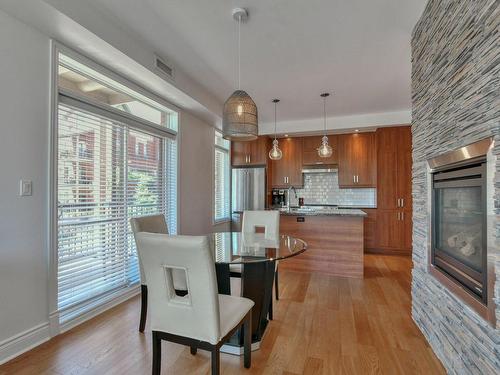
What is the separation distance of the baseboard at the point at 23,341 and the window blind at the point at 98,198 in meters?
0.22

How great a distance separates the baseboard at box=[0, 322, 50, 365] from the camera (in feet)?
6.06

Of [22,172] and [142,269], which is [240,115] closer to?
[142,269]

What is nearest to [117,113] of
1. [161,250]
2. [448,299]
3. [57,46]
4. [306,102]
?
[57,46]

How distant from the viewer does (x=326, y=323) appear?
7.93ft

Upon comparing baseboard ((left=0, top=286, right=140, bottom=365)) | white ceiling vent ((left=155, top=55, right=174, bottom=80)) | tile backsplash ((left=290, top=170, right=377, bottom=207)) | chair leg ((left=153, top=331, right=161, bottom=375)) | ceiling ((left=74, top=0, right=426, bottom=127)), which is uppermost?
ceiling ((left=74, top=0, right=426, bottom=127))

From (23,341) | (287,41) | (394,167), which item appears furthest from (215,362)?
(394,167)

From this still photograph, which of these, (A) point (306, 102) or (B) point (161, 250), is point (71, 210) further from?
(A) point (306, 102)

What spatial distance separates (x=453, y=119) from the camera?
66.7 inches

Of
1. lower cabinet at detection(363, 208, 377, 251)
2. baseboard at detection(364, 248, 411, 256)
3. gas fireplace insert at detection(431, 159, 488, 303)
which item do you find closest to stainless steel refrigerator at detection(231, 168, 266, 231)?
lower cabinet at detection(363, 208, 377, 251)

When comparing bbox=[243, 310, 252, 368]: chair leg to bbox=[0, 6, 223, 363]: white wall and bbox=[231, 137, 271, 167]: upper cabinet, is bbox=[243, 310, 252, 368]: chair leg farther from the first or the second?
bbox=[231, 137, 271, 167]: upper cabinet

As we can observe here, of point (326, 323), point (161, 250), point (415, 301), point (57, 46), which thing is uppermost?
point (57, 46)

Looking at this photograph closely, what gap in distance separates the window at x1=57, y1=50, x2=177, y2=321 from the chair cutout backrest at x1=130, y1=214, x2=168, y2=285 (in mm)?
644

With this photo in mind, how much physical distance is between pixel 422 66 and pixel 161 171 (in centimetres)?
311

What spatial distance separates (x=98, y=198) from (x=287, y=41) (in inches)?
97.0
